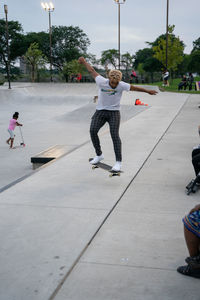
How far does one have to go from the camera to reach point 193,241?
3.01m

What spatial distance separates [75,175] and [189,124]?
7912 mm

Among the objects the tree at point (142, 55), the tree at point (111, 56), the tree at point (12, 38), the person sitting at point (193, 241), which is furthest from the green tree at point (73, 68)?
the person sitting at point (193, 241)

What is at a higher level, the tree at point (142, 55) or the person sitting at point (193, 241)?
the tree at point (142, 55)

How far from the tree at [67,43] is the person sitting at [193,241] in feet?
306

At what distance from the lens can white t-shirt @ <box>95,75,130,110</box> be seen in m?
5.66

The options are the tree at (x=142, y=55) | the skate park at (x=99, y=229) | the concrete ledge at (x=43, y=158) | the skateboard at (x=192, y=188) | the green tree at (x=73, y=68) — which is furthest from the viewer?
the tree at (x=142, y=55)

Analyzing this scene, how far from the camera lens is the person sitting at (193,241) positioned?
2.93m

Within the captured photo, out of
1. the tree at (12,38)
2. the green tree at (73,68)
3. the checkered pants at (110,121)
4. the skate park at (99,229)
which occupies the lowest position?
the skate park at (99,229)

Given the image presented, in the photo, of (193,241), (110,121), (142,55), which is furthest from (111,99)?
(142,55)

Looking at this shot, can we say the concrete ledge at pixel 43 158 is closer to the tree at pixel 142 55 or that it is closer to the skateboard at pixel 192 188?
the skateboard at pixel 192 188

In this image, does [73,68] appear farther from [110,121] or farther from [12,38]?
[110,121]

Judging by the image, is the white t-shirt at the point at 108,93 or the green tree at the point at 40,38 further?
the green tree at the point at 40,38

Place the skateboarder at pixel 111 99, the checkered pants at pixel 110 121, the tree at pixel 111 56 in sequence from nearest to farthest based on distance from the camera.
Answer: the skateboarder at pixel 111 99 → the checkered pants at pixel 110 121 → the tree at pixel 111 56

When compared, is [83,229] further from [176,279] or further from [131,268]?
[176,279]
